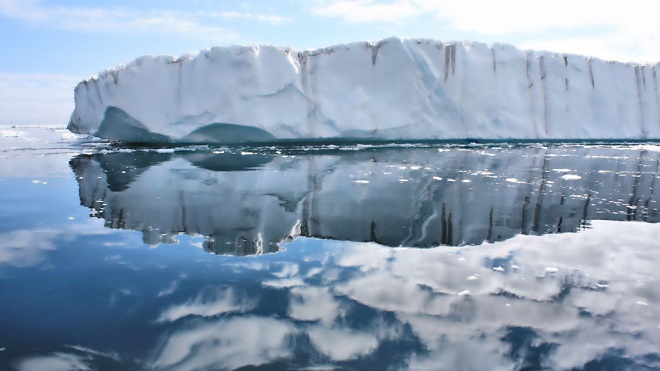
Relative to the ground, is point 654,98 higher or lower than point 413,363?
higher

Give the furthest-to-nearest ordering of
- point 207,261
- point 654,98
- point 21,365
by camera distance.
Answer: point 654,98 → point 207,261 → point 21,365

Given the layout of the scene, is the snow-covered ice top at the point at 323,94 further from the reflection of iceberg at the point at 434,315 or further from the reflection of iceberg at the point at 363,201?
the reflection of iceberg at the point at 434,315

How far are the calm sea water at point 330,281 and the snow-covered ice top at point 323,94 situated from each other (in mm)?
7299

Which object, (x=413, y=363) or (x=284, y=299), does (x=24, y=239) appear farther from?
(x=413, y=363)

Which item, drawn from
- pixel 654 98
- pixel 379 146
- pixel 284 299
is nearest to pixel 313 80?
pixel 379 146

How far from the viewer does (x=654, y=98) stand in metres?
15.2

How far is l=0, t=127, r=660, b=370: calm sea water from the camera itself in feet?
5.08

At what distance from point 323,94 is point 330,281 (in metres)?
10.2

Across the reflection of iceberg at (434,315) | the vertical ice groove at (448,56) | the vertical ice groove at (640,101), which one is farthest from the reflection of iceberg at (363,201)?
the vertical ice groove at (640,101)

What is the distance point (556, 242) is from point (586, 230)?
0.49 meters

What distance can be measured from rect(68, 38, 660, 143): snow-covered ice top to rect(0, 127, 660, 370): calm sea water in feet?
23.9

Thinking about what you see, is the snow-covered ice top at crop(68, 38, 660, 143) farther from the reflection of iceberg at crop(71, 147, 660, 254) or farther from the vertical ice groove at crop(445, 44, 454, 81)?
the reflection of iceberg at crop(71, 147, 660, 254)

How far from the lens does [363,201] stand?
4.38 meters

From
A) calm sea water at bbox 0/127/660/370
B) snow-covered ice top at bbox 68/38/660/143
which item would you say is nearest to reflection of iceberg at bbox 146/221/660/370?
calm sea water at bbox 0/127/660/370
